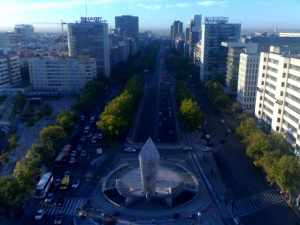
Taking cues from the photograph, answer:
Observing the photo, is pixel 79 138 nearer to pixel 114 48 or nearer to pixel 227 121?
pixel 227 121

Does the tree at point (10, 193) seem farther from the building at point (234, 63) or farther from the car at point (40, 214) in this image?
the building at point (234, 63)

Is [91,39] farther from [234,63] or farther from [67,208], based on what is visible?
[67,208]

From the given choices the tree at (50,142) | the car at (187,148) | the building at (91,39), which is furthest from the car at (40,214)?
the building at (91,39)

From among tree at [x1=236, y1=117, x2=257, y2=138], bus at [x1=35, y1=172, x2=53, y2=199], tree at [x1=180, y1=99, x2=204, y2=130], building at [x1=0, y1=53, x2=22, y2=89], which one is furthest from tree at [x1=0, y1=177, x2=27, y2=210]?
building at [x1=0, y1=53, x2=22, y2=89]

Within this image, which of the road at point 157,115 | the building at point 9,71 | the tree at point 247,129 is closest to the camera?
the tree at point 247,129

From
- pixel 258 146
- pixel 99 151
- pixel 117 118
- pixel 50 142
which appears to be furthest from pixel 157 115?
pixel 258 146

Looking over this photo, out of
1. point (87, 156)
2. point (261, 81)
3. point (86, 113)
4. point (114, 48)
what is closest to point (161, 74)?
point (114, 48)
